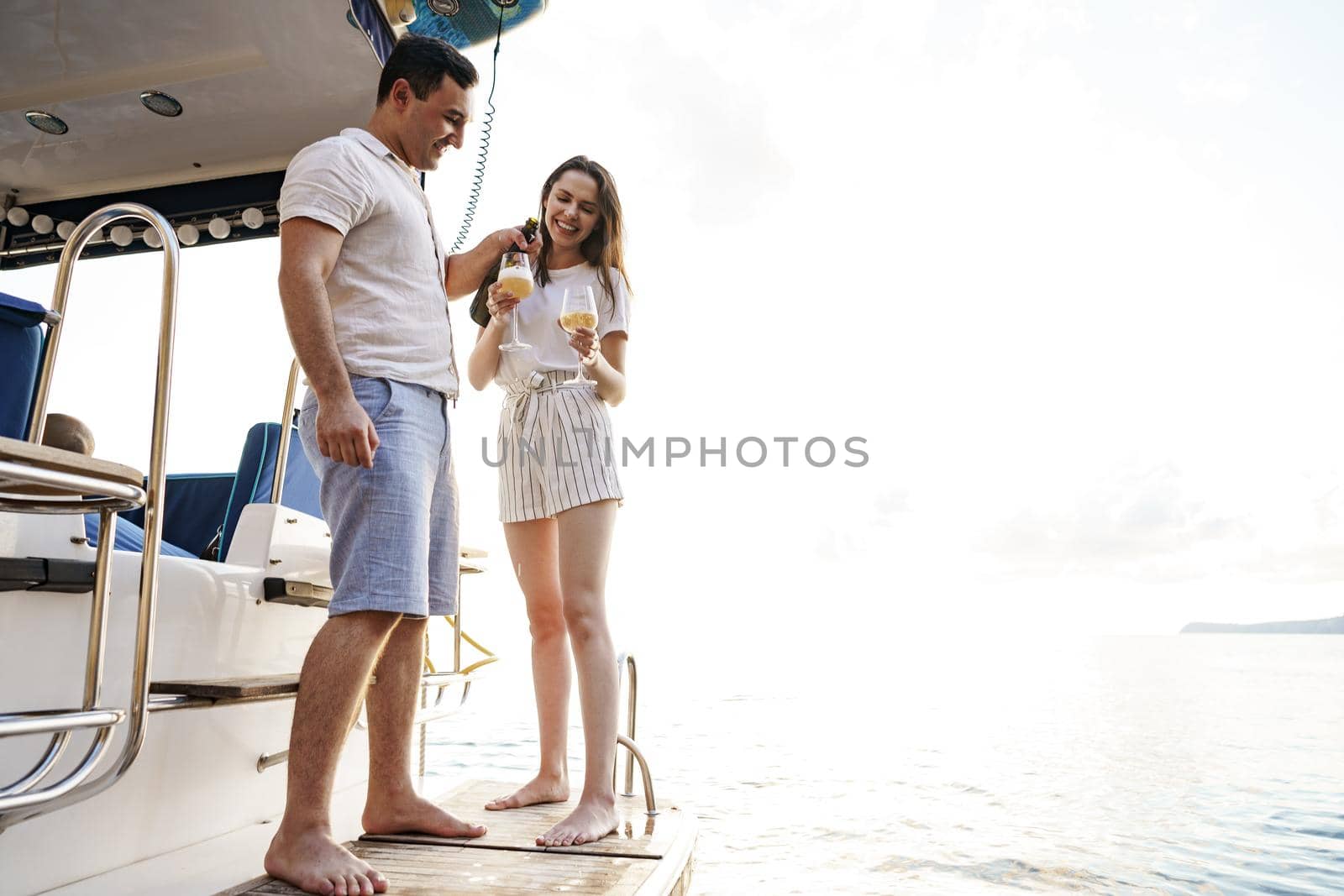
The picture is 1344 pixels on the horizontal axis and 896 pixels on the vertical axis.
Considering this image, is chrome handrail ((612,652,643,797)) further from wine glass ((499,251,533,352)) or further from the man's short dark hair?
the man's short dark hair

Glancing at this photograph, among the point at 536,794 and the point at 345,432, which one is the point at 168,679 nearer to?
the point at 345,432

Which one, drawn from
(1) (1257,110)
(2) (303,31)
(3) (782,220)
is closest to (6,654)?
(2) (303,31)

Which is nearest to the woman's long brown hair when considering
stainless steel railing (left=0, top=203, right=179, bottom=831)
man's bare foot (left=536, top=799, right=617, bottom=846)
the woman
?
the woman

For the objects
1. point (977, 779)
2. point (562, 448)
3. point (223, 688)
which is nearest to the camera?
point (223, 688)

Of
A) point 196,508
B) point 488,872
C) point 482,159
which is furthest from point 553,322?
point 196,508

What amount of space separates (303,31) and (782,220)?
2789 centimetres

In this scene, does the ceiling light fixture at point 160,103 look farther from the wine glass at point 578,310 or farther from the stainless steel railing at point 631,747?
the stainless steel railing at point 631,747

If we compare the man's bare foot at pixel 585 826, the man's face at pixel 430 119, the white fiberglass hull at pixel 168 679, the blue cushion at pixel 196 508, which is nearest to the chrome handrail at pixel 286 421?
the white fiberglass hull at pixel 168 679

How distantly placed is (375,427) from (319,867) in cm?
78

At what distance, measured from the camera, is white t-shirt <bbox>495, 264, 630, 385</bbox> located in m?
2.40

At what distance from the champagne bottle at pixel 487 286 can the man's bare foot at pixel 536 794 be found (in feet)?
4.20

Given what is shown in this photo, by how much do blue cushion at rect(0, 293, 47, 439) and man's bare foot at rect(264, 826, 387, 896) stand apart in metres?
0.80

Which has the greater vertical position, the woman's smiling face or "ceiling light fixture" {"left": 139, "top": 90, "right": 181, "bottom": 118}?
"ceiling light fixture" {"left": 139, "top": 90, "right": 181, "bottom": 118}

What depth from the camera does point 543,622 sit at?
242 cm
